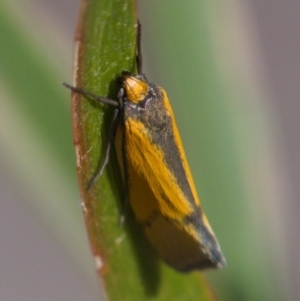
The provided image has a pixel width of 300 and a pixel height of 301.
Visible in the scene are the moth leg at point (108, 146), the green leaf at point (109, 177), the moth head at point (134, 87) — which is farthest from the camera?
the moth head at point (134, 87)

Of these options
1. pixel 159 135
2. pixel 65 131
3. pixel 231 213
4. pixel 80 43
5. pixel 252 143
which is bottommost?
pixel 231 213

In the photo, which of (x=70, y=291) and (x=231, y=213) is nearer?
(x=231, y=213)

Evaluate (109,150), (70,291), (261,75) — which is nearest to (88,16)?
(109,150)

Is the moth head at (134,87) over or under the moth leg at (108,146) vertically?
over

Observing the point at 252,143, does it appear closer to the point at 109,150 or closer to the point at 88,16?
the point at 109,150

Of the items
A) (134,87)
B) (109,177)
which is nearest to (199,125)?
(134,87)

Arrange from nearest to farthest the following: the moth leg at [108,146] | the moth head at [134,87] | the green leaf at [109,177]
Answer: the green leaf at [109,177]
the moth leg at [108,146]
the moth head at [134,87]
